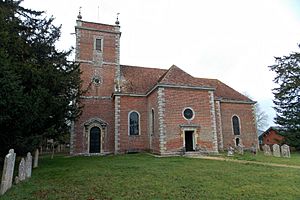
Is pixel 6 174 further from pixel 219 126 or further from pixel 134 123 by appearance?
pixel 219 126

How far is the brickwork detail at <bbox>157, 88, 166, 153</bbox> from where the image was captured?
18062 mm

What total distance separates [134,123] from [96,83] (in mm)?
5844

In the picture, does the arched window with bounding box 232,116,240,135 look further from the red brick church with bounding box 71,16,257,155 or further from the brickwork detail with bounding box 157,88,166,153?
the brickwork detail with bounding box 157,88,166,153

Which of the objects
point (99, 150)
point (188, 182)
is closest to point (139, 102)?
point (99, 150)

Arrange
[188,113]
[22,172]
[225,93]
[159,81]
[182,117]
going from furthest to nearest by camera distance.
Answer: [225,93], [159,81], [188,113], [182,117], [22,172]

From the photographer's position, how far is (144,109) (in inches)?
891

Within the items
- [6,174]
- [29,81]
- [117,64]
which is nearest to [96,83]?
[117,64]

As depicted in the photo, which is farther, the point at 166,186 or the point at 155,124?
the point at 155,124

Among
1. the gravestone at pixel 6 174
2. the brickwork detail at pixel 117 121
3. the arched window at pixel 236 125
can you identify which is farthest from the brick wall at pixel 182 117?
the gravestone at pixel 6 174

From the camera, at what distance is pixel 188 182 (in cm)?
793

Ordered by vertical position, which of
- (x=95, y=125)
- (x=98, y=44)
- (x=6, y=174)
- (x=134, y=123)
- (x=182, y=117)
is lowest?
(x=6, y=174)

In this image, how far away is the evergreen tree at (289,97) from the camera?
84.8 feet

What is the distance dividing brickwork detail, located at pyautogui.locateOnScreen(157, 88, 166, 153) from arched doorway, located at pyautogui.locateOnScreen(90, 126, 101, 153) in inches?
276

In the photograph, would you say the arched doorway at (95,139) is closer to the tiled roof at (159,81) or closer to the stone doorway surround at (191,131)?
the tiled roof at (159,81)
